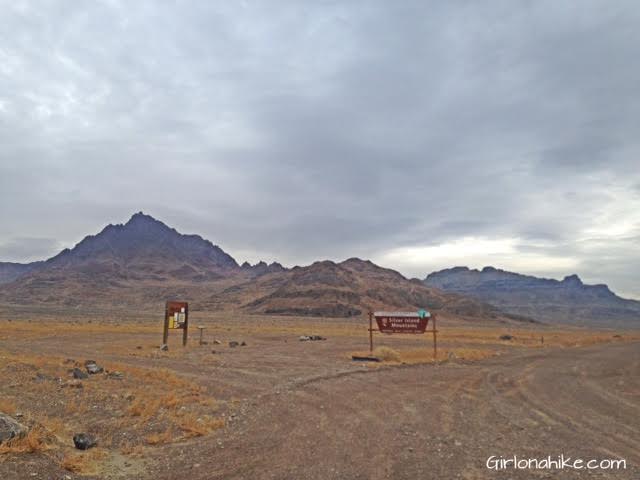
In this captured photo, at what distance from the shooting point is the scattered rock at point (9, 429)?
716 cm

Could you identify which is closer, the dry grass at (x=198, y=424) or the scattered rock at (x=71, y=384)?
the dry grass at (x=198, y=424)

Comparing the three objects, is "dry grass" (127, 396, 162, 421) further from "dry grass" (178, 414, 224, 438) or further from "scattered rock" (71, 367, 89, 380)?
"scattered rock" (71, 367, 89, 380)

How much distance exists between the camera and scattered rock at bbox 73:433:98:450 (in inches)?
313

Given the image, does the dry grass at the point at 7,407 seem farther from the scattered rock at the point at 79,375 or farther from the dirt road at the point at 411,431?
the scattered rock at the point at 79,375

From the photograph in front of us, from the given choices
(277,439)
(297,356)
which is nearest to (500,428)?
(277,439)

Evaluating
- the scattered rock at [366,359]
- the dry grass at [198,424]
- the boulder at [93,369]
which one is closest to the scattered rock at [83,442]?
the dry grass at [198,424]

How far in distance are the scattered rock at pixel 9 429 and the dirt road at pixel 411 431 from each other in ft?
6.96

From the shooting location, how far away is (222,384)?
1473 centimetres

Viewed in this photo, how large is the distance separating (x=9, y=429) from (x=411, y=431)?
7122 millimetres

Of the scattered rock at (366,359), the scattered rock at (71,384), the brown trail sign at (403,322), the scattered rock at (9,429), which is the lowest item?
the scattered rock at (366,359)

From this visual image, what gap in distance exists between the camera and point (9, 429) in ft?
24.0

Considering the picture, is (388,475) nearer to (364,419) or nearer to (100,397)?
(364,419)

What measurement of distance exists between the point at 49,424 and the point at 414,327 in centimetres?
1908

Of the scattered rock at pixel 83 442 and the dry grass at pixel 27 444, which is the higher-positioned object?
the dry grass at pixel 27 444
